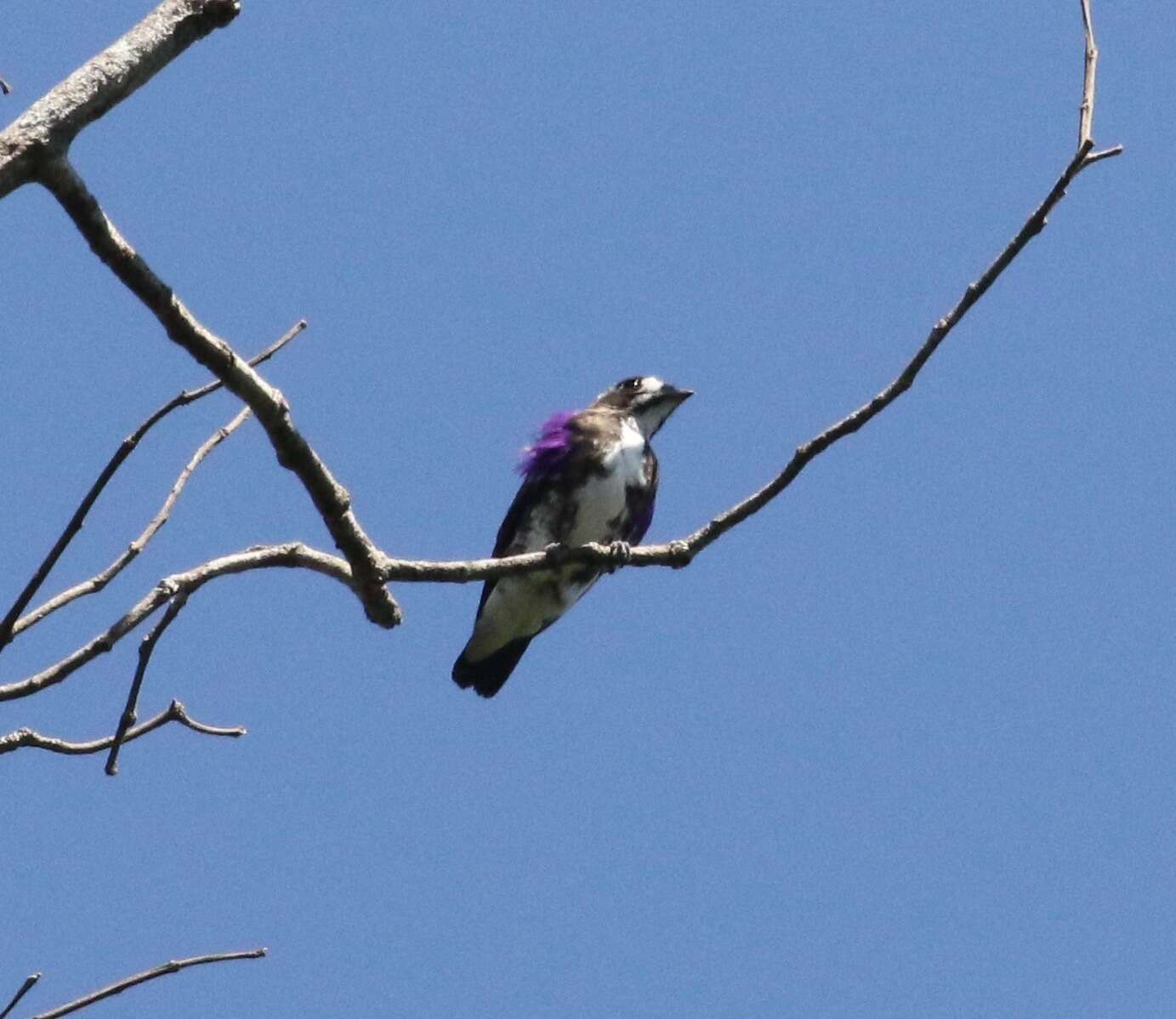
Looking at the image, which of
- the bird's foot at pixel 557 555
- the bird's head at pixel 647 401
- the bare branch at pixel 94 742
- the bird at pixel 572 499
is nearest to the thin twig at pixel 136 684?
the bare branch at pixel 94 742

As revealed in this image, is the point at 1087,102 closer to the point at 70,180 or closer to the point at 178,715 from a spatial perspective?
the point at 70,180

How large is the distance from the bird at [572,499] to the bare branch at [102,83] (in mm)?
4904

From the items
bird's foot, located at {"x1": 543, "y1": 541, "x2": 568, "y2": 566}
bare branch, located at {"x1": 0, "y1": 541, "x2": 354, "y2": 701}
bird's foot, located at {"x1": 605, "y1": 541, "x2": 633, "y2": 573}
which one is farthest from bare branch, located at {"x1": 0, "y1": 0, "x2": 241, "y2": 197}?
bird's foot, located at {"x1": 605, "y1": 541, "x2": 633, "y2": 573}

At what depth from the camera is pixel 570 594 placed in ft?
28.2

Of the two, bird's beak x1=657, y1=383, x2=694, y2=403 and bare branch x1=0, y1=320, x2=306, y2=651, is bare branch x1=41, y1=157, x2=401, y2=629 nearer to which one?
bare branch x1=0, y1=320, x2=306, y2=651

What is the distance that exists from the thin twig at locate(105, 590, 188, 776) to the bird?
15.1 feet

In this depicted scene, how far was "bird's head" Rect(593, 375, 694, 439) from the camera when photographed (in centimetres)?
892

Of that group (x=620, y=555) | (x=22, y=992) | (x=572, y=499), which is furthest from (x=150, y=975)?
(x=572, y=499)

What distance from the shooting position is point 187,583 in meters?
3.67

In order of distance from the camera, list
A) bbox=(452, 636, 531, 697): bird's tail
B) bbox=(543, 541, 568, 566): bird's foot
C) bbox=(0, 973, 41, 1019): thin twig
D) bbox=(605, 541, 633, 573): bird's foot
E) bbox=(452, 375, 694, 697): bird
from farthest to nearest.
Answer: bbox=(452, 636, 531, 697): bird's tail < bbox=(452, 375, 694, 697): bird < bbox=(605, 541, 633, 573): bird's foot < bbox=(543, 541, 568, 566): bird's foot < bbox=(0, 973, 41, 1019): thin twig

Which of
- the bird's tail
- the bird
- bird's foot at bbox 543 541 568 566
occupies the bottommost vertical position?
bird's foot at bbox 543 541 568 566

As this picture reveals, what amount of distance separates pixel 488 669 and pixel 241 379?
539 centimetres

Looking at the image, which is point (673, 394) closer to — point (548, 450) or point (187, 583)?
point (548, 450)

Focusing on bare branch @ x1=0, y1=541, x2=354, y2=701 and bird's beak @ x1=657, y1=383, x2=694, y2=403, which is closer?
bare branch @ x1=0, y1=541, x2=354, y2=701
